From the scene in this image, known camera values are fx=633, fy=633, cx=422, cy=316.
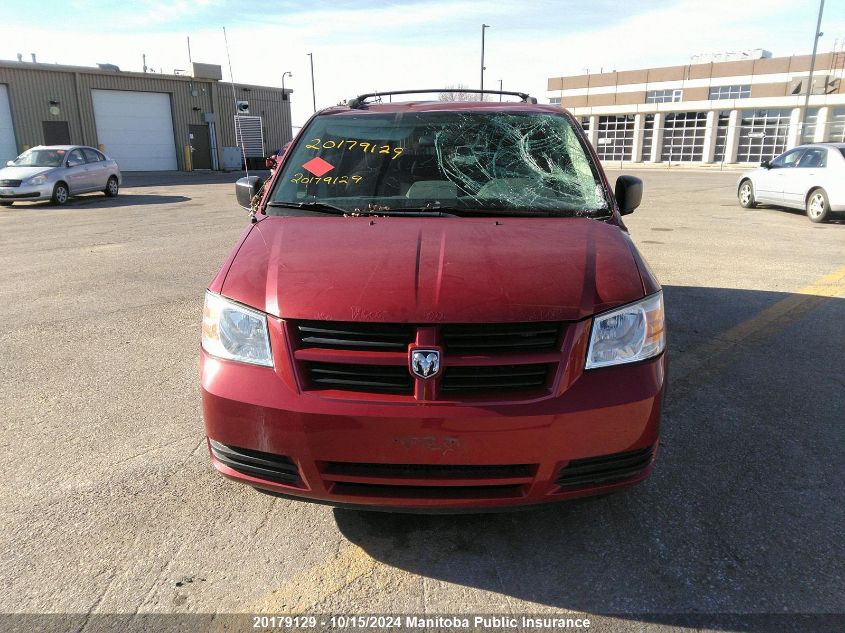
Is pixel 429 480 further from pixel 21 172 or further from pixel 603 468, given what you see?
pixel 21 172

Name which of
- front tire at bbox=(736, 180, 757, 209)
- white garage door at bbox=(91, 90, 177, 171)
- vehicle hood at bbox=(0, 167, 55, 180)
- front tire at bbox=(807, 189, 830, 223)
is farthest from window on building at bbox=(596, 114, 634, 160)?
vehicle hood at bbox=(0, 167, 55, 180)

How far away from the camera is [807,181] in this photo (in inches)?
514

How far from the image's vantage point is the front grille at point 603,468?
228 centimetres

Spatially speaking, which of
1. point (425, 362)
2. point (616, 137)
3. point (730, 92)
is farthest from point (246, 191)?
point (616, 137)

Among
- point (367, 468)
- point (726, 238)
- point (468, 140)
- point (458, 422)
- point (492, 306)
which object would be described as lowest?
point (726, 238)

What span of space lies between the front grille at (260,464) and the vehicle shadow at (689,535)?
0.51m

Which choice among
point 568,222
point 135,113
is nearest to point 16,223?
point 568,222

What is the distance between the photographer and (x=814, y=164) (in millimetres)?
12883

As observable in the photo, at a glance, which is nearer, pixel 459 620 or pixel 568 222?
pixel 459 620

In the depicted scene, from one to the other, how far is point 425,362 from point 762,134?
168 ft

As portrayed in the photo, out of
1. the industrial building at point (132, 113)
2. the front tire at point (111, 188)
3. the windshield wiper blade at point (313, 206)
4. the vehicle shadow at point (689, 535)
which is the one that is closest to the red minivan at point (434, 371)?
the vehicle shadow at point (689, 535)

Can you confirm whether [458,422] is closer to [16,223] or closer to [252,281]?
[252,281]

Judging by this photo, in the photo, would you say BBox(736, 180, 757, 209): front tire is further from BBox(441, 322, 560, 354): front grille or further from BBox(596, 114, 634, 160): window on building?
BBox(596, 114, 634, 160): window on building

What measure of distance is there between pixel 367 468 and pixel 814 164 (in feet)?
45.5
